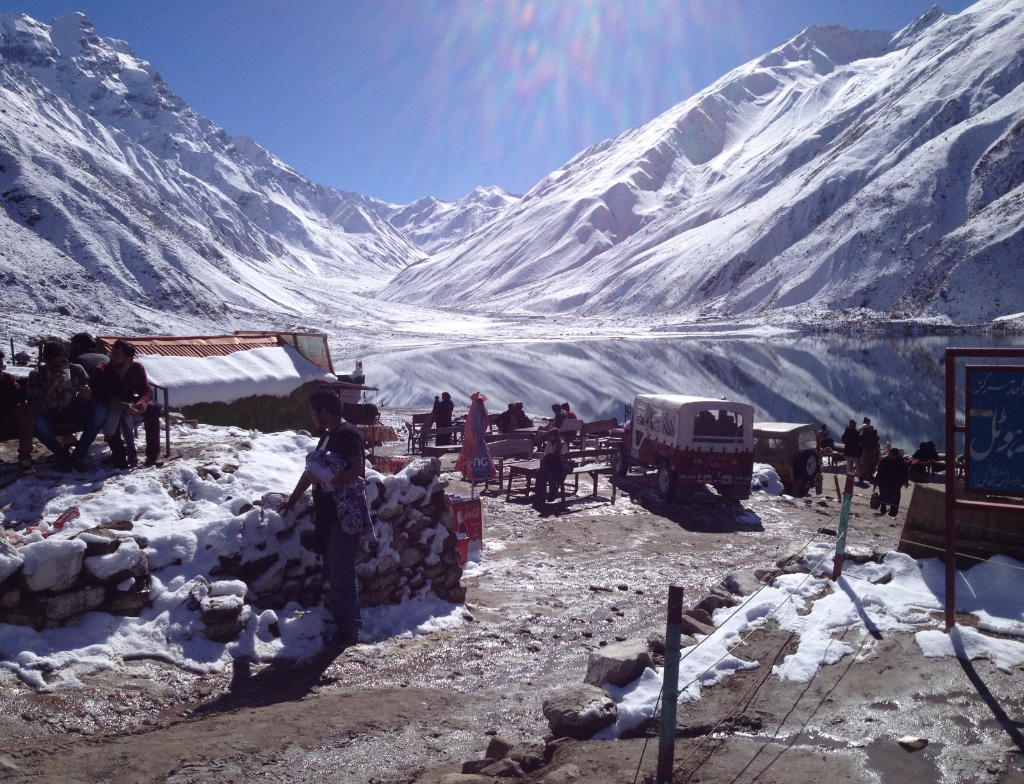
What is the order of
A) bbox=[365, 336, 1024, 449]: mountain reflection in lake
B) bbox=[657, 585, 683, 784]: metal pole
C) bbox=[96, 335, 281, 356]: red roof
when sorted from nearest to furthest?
bbox=[657, 585, 683, 784]: metal pole, bbox=[96, 335, 281, 356]: red roof, bbox=[365, 336, 1024, 449]: mountain reflection in lake

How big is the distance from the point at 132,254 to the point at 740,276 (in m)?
89.1

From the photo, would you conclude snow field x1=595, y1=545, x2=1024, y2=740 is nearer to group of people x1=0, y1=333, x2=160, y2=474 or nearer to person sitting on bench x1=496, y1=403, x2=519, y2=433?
group of people x1=0, y1=333, x2=160, y2=474

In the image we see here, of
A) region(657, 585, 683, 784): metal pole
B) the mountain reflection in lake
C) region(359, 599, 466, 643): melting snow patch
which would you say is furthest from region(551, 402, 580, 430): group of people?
region(657, 585, 683, 784): metal pole

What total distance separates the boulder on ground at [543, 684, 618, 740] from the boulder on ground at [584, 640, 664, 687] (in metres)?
0.28

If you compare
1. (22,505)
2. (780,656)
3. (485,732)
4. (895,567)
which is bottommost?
(485,732)

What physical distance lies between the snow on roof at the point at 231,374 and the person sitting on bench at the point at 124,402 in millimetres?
5878

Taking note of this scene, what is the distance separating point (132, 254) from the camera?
328 ft

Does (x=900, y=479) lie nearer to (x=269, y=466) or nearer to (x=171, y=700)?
(x=269, y=466)

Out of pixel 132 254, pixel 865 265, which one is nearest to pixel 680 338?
pixel 865 265

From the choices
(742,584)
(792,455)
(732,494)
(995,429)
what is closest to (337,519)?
(742,584)

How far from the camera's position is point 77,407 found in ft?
24.9

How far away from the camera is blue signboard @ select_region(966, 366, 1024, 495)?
5699mm

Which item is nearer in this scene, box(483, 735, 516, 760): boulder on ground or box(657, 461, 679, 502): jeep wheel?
box(483, 735, 516, 760): boulder on ground

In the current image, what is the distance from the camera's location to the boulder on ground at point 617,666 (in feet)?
17.8
